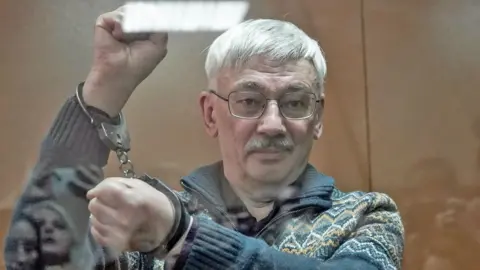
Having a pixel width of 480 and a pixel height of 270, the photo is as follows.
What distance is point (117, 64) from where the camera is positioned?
2.10ft

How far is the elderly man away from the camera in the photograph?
1.95 ft

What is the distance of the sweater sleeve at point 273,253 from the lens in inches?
23.0

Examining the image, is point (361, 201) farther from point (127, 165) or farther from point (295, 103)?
point (127, 165)

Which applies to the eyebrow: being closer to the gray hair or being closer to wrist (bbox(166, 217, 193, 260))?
the gray hair

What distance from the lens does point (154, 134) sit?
677 mm

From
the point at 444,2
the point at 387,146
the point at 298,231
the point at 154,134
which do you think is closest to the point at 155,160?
the point at 154,134

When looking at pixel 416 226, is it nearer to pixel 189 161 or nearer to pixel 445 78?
pixel 445 78

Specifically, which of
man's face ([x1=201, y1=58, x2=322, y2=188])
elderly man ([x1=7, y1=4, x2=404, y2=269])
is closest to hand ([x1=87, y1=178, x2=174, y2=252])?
elderly man ([x1=7, y1=4, x2=404, y2=269])

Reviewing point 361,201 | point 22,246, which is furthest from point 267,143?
point 22,246

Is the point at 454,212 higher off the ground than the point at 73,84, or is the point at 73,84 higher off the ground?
the point at 73,84

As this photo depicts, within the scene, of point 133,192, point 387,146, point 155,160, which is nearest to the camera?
point 133,192

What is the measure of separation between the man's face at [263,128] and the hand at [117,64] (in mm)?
69

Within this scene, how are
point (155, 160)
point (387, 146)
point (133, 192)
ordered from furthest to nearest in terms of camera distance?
point (387, 146) → point (155, 160) → point (133, 192)

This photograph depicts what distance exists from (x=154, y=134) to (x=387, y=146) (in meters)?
0.32
